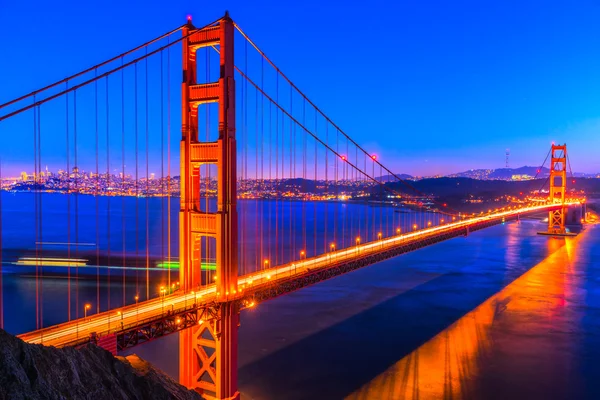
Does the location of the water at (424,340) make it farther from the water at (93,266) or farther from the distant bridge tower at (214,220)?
the water at (93,266)

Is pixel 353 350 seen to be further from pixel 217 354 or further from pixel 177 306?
pixel 177 306

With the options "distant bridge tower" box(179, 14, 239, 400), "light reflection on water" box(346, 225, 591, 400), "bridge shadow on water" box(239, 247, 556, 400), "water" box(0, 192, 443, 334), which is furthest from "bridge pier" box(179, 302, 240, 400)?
"light reflection on water" box(346, 225, 591, 400)

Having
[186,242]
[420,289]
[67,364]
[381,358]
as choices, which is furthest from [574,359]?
[67,364]

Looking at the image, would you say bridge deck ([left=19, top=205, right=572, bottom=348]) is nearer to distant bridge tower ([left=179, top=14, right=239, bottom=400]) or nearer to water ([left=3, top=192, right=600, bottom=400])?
distant bridge tower ([left=179, top=14, right=239, bottom=400])

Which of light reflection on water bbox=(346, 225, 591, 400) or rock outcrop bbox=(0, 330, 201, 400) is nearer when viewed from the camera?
rock outcrop bbox=(0, 330, 201, 400)

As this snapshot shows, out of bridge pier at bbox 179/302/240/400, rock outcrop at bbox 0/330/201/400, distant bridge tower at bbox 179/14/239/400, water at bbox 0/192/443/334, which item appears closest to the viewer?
rock outcrop at bbox 0/330/201/400

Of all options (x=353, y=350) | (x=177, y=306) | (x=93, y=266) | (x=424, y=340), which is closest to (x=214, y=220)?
(x=177, y=306)
